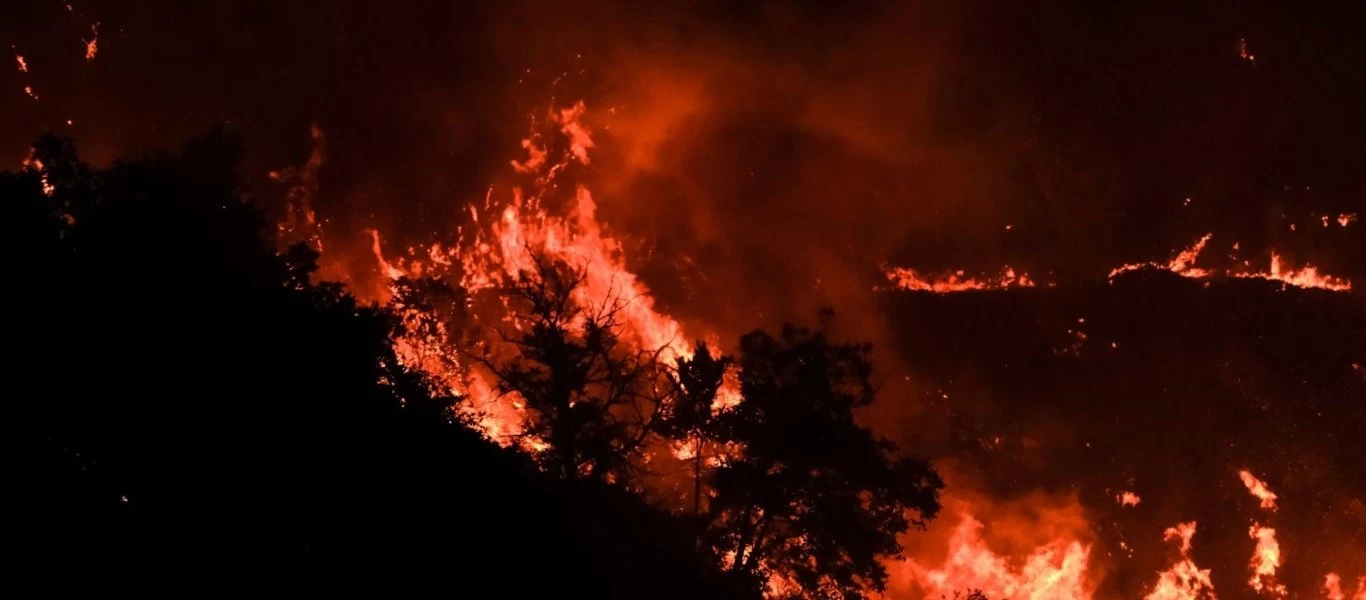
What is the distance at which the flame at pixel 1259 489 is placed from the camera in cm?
4612

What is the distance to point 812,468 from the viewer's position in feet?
60.7

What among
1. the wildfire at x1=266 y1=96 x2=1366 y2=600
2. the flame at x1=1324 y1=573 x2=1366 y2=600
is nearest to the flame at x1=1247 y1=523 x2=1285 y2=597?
the wildfire at x1=266 y1=96 x2=1366 y2=600

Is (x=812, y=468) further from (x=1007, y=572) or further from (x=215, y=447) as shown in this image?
(x=1007, y=572)

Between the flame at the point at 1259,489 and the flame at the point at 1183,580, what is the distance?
3.77 m

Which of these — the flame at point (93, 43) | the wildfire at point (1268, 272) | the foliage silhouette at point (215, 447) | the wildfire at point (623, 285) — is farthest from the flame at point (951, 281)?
the flame at point (93, 43)

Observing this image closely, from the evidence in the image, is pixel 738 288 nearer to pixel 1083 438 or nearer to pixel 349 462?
pixel 1083 438

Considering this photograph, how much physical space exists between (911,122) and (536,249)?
28.6m

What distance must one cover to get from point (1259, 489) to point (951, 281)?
2118 centimetres

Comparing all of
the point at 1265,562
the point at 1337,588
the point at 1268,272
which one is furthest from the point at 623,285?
the point at 1337,588

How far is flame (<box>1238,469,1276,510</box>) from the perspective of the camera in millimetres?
46125

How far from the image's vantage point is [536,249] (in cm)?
5228

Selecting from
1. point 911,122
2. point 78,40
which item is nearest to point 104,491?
point 911,122

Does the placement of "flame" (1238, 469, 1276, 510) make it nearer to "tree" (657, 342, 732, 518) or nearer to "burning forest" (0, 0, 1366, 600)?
"burning forest" (0, 0, 1366, 600)

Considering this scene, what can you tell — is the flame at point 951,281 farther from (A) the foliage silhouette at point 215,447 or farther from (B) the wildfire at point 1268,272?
(A) the foliage silhouette at point 215,447
